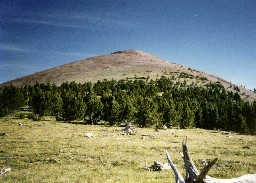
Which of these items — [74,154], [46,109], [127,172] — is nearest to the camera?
[127,172]

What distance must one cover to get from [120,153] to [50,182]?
47.3 feet

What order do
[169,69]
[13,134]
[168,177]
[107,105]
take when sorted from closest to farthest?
1. [168,177]
2. [13,134]
3. [107,105]
4. [169,69]

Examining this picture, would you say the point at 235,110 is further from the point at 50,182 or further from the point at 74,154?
the point at 50,182

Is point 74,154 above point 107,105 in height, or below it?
below

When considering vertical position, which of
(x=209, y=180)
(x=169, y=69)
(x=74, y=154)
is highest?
(x=169, y=69)

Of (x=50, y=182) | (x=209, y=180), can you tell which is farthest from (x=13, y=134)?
(x=209, y=180)

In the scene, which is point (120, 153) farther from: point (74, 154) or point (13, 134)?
point (13, 134)

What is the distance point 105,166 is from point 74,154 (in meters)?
7.54

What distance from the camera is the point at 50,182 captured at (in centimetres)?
1886

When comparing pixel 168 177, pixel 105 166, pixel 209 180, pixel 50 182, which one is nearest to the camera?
pixel 209 180

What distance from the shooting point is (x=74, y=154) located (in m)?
31.1

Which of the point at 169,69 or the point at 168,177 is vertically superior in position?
the point at 169,69

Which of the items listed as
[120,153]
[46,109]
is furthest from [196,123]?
[120,153]

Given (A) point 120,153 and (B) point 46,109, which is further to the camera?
(B) point 46,109
